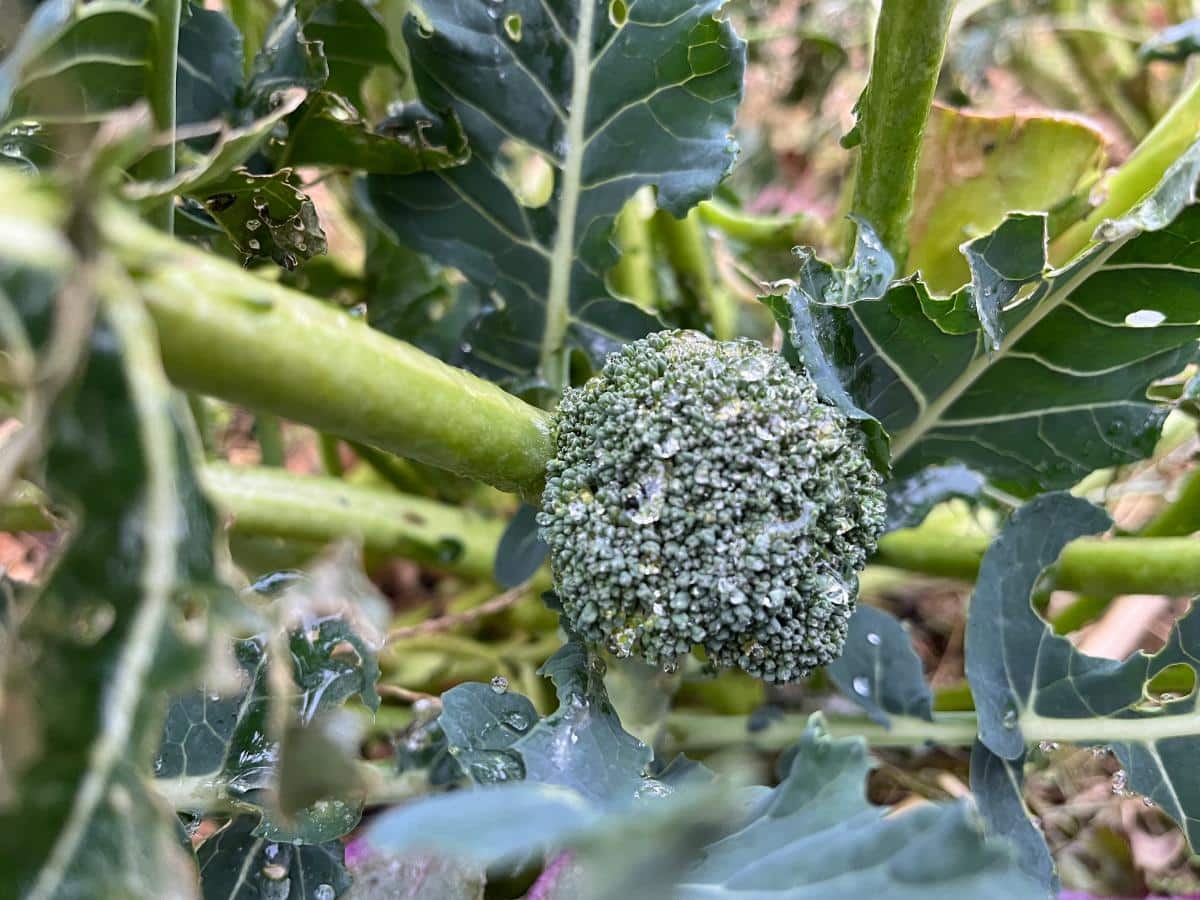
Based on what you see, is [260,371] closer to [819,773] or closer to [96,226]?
[96,226]

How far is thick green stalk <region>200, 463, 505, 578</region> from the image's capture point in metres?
0.95

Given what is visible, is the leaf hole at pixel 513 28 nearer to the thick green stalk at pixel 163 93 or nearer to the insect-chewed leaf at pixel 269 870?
the thick green stalk at pixel 163 93

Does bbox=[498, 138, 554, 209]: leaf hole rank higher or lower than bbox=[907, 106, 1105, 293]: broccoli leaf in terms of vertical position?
lower

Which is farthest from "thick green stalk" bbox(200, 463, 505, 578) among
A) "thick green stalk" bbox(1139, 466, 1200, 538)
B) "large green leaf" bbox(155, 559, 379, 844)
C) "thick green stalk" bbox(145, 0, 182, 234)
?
"thick green stalk" bbox(1139, 466, 1200, 538)

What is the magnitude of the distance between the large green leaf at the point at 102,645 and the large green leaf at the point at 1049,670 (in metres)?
0.64

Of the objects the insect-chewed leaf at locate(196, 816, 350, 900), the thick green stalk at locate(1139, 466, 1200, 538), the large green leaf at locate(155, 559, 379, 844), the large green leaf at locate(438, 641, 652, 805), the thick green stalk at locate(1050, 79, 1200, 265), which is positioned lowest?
the insect-chewed leaf at locate(196, 816, 350, 900)

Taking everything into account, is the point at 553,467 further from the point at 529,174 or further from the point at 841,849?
the point at 529,174

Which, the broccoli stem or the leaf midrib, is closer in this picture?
the leaf midrib

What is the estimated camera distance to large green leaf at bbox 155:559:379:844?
67 centimetres

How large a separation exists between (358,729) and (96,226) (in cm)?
28

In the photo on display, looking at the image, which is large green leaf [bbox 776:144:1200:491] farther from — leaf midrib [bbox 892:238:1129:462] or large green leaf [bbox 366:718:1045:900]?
large green leaf [bbox 366:718:1045:900]

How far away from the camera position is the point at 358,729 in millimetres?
474

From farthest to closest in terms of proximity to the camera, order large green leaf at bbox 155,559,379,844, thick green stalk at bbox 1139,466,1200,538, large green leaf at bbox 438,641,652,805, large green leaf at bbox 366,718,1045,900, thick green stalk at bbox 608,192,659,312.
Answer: thick green stalk at bbox 608,192,659,312, thick green stalk at bbox 1139,466,1200,538, large green leaf at bbox 155,559,379,844, large green leaf at bbox 438,641,652,805, large green leaf at bbox 366,718,1045,900

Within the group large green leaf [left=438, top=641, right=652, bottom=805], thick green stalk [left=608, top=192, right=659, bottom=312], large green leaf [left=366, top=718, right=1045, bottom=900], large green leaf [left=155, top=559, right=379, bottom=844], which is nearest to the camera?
large green leaf [left=366, top=718, right=1045, bottom=900]
